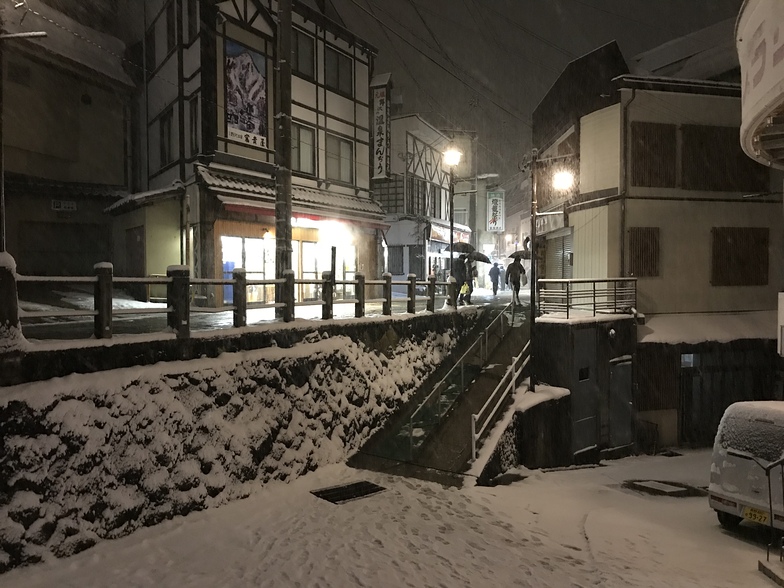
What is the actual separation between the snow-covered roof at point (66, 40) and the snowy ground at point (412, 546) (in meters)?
16.8

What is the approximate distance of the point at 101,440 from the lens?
20.7 ft

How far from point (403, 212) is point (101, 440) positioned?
24967mm

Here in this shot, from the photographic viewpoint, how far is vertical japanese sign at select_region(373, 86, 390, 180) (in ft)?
76.6

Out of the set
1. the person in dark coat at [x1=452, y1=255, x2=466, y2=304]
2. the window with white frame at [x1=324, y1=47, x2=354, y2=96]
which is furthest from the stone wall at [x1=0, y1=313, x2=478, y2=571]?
the window with white frame at [x1=324, y1=47, x2=354, y2=96]

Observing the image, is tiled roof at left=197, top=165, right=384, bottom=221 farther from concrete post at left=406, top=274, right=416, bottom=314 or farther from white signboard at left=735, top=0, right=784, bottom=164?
white signboard at left=735, top=0, right=784, bottom=164

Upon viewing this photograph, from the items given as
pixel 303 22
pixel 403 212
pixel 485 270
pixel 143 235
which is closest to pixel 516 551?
pixel 143 235

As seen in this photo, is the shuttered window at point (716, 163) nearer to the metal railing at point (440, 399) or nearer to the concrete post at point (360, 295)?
the metal railing at point (440, 399)

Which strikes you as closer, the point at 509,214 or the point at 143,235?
the point at 143,235

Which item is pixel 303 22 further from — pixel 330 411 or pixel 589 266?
pixel 330 411

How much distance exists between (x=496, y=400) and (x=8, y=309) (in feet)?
33.9

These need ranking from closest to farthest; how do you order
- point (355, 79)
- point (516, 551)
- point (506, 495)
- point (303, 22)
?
point (516, 551)
point (506, 495)
point (303, 22)
point (355, 79)

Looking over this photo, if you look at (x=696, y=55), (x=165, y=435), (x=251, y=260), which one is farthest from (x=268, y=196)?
(x=696, y=55)

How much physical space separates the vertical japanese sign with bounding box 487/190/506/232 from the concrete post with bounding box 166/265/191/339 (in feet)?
123

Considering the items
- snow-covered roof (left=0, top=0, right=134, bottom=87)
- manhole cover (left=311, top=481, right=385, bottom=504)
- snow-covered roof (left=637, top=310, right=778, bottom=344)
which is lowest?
manhole cover (left=311, top=481, right=385, bottom=504)
